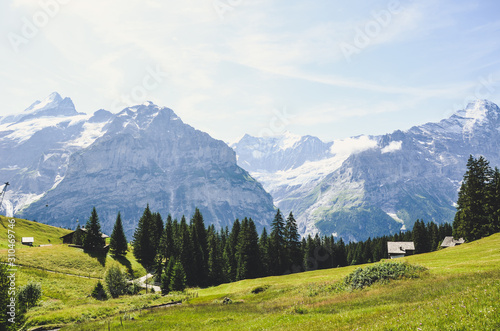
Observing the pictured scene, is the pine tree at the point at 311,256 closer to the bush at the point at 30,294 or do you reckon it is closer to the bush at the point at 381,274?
the bush at the point at 381,274

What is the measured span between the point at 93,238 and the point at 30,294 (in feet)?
163

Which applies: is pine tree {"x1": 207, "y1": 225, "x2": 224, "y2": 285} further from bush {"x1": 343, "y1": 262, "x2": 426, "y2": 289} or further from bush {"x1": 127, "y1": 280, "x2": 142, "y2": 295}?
bush {"x1": 343, "y1": 262, "x2": 426, "y2": 289}

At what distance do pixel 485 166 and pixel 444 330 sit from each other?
273 ft

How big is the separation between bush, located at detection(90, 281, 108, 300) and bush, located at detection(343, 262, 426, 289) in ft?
165

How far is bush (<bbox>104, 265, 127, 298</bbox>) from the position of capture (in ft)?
212

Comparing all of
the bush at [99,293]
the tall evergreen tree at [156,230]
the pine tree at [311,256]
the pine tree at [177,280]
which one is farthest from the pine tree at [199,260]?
the pine tree at [311,256]

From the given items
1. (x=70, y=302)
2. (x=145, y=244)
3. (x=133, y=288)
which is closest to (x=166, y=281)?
(x=133, y=288)

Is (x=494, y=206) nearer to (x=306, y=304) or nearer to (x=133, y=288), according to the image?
(x=306, y=304)

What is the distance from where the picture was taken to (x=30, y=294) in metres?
47.6

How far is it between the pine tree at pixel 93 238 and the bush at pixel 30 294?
4774 cm

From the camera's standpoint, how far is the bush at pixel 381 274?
3500 cm

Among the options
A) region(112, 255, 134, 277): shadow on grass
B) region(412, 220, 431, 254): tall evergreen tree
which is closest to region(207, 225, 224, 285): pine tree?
region(112, 255, 134, 277): shadow on grass

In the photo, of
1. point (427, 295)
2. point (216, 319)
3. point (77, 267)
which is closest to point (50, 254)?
point (77, 267)

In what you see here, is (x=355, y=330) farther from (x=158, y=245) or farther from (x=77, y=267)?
(x=158, y=245)
